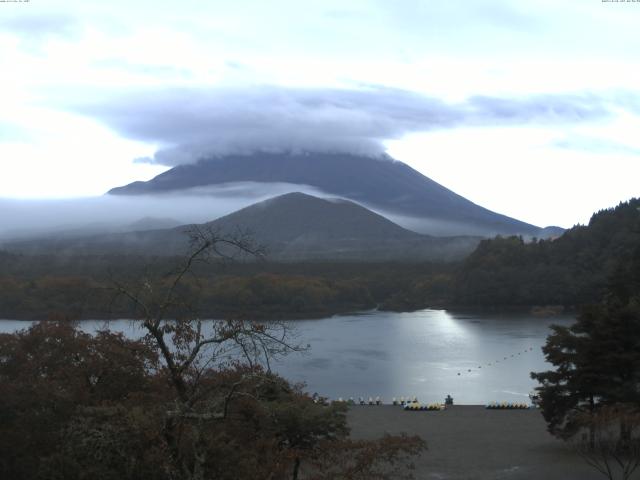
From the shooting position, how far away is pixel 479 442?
34.9 feet

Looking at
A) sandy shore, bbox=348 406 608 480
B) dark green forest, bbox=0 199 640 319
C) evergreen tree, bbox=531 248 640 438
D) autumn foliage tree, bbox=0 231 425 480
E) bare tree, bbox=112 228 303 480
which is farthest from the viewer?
dark green forest, bbox=0 199 640 319

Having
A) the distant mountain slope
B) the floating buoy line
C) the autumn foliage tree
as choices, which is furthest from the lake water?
the autumn foliage tree

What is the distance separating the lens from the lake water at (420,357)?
17984mm

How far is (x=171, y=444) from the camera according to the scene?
3.50 metres

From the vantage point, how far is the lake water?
18.0 metres

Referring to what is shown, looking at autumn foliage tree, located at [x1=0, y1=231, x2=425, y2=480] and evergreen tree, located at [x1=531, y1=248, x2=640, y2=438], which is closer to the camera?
autumn foliage tree, located at [x1=0, y1=231, x2=425, y2=480]

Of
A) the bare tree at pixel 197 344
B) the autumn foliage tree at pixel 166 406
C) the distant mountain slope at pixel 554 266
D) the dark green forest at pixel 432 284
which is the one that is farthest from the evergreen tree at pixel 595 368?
the distant mountain slope at pixel 554 266

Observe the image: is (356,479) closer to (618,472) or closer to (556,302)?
(618,472)

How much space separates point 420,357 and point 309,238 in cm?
6162

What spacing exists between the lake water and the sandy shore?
1.80m

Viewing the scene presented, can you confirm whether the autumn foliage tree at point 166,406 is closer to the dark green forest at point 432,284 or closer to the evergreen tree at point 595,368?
the evergreen tree at point 595,368

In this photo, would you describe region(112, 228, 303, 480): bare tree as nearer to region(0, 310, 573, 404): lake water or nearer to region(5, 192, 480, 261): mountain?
region(0, 310, 573, 404): lake water

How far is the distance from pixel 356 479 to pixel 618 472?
5.01m

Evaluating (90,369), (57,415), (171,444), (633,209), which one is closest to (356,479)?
(171,444)
